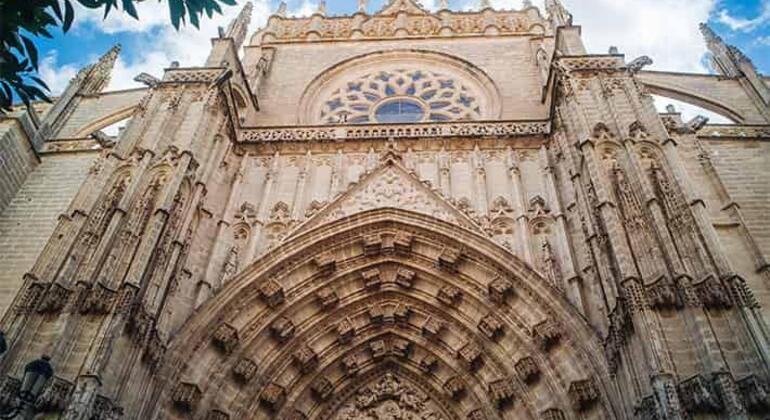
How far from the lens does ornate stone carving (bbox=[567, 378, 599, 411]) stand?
8570mm

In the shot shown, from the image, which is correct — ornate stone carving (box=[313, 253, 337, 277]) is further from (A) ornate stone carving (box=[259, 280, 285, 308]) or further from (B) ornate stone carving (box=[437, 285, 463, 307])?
(B) ornate stone carving (box=[437, 285, 463, 307])

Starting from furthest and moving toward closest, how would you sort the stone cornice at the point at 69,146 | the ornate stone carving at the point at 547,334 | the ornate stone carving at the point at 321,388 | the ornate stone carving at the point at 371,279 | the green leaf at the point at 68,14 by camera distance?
the stone cornice at the point at 69,146 → the ornate stone carving at the point at 371,279 → the ornate stone carving at the point at 321,388 → the ornate stone carving at the point at 547,334 → the green leaf at the point at 68,14

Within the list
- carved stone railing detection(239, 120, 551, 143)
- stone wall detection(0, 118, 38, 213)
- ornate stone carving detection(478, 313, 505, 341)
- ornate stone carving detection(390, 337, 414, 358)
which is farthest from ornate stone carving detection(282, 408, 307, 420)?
stone wall detection(0, 118, 38, 213)

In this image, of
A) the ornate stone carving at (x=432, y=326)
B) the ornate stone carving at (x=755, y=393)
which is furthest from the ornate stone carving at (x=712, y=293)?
the ornate stone carving at (x=432, y=326)

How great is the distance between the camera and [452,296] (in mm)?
10906

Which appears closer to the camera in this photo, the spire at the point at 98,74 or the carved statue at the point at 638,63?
the carved statue at the point at 638,63

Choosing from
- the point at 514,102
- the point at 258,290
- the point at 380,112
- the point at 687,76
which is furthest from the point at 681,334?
the point at 687,76

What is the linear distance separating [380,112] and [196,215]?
6652 mm

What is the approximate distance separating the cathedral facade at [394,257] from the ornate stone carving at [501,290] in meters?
0.04

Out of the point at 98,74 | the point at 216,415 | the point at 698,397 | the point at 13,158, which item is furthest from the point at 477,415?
the point at 98,74

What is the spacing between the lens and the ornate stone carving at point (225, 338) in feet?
32.0

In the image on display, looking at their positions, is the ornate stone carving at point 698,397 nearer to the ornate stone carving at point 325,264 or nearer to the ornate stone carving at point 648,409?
the ornate stone carving at point 648,409

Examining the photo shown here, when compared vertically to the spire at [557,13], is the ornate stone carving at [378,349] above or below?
below

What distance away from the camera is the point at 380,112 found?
1639cm
